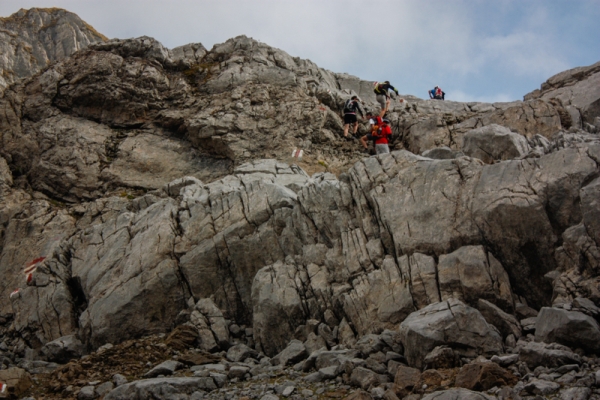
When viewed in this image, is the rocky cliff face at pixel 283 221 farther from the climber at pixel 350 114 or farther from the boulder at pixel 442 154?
the climber at pixel 350 114

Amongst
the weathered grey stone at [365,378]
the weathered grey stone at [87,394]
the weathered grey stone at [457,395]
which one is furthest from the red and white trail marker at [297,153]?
the weathered grey stone at [457,395]

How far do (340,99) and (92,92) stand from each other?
2063 cm

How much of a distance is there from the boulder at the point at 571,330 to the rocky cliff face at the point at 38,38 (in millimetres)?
73861

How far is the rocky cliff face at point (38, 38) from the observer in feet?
239

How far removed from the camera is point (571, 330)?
14586mm

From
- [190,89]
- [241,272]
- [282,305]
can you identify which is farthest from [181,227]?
[190,89]

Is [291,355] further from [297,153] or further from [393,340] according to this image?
[297,153]

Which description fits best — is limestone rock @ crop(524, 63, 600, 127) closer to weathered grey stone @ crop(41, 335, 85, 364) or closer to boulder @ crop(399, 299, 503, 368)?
boulder @ crop(399, 299, 503, 368)

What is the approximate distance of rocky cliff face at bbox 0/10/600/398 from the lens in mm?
18891

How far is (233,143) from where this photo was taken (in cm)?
3841

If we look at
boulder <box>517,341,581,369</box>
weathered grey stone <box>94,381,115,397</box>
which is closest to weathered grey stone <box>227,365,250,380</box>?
weathered grey stone <box>94,381,115,397</box>

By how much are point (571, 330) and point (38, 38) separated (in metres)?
89.7

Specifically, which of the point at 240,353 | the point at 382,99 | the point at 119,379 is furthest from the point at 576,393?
the point at 382,99

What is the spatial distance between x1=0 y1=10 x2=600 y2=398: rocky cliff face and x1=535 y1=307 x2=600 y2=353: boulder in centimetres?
4
